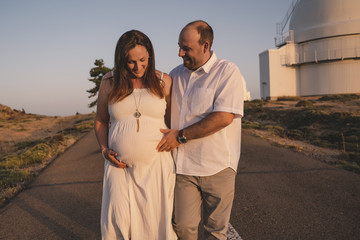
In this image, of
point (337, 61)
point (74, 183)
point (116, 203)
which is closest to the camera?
point (116, 203)

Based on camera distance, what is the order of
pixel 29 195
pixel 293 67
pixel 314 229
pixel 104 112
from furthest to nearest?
pixel 293 67 → pixel 29 195 → pixel 314 229 → pixel 104 112

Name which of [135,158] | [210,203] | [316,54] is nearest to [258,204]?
[210,203]

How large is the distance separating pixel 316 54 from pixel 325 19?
3.56 meters

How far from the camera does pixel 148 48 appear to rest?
2566 millimetres

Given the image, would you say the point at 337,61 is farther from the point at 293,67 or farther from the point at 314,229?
the point at 314,229

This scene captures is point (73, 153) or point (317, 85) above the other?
point (317, 85)

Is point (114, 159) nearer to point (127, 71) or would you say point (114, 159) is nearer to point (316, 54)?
point (127, 71)

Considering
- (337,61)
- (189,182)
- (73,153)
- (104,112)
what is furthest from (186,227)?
(337,61)

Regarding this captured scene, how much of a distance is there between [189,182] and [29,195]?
13.5 feet

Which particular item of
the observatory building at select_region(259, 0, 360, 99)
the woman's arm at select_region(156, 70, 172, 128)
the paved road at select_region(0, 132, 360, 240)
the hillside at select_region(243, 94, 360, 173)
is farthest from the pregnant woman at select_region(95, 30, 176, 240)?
the observatory building at select_region(259, 0, 360, 99)

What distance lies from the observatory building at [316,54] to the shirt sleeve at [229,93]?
101 feet

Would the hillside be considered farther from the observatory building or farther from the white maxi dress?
the observatory building

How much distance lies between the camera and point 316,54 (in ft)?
98.9

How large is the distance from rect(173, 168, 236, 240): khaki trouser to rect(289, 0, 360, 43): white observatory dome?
104 ft
